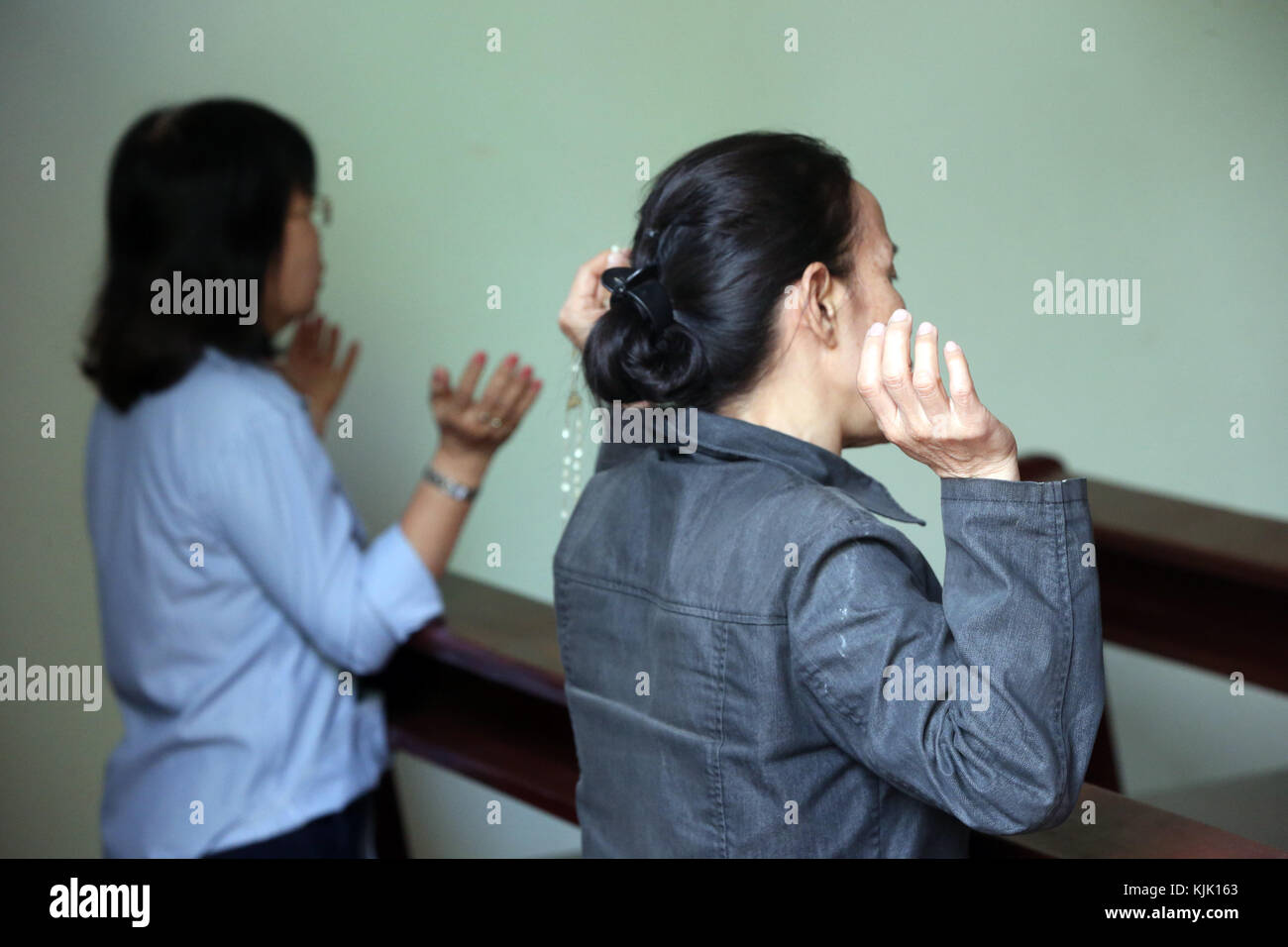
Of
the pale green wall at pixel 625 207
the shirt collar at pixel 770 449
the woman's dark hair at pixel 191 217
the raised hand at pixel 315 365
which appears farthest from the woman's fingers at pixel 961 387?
the pale green wall at pixel 625 207

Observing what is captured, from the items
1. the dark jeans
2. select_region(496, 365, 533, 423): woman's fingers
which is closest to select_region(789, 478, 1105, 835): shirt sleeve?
select_region(496, 365, 533, 423): woman's fingers

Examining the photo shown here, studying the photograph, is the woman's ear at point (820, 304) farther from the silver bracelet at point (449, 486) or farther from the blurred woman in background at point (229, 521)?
the silver bracelet at point (449, 486)

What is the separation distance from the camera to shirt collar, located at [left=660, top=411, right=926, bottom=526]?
118 centimetres

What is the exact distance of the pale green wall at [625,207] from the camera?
2514mm

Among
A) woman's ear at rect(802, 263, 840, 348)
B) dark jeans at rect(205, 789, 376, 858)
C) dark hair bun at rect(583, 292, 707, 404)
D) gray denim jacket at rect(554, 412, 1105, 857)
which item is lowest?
dark jeans at rect(205, 789, 376, 858)

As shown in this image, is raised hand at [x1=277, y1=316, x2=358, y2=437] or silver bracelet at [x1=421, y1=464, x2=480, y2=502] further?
raised hand at [x1=277, y1=316, x2=358, y2=437]

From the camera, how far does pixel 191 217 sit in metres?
1.88

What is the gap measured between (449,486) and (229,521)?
1.05 ft

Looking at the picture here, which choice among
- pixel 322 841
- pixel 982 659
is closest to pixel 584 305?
pixel 982 659

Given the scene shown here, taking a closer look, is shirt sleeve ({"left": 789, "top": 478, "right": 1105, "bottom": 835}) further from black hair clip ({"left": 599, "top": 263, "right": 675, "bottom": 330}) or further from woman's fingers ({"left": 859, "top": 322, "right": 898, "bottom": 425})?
black hair clip ({"left": 599, "top": 263, "right": 675, "bottom": 330})

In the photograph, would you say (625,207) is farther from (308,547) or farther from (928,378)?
(928,378)

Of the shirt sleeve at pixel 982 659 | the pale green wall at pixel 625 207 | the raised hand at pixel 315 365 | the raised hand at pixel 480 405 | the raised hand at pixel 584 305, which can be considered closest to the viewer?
the shirt sleeve at pixel 982 659
